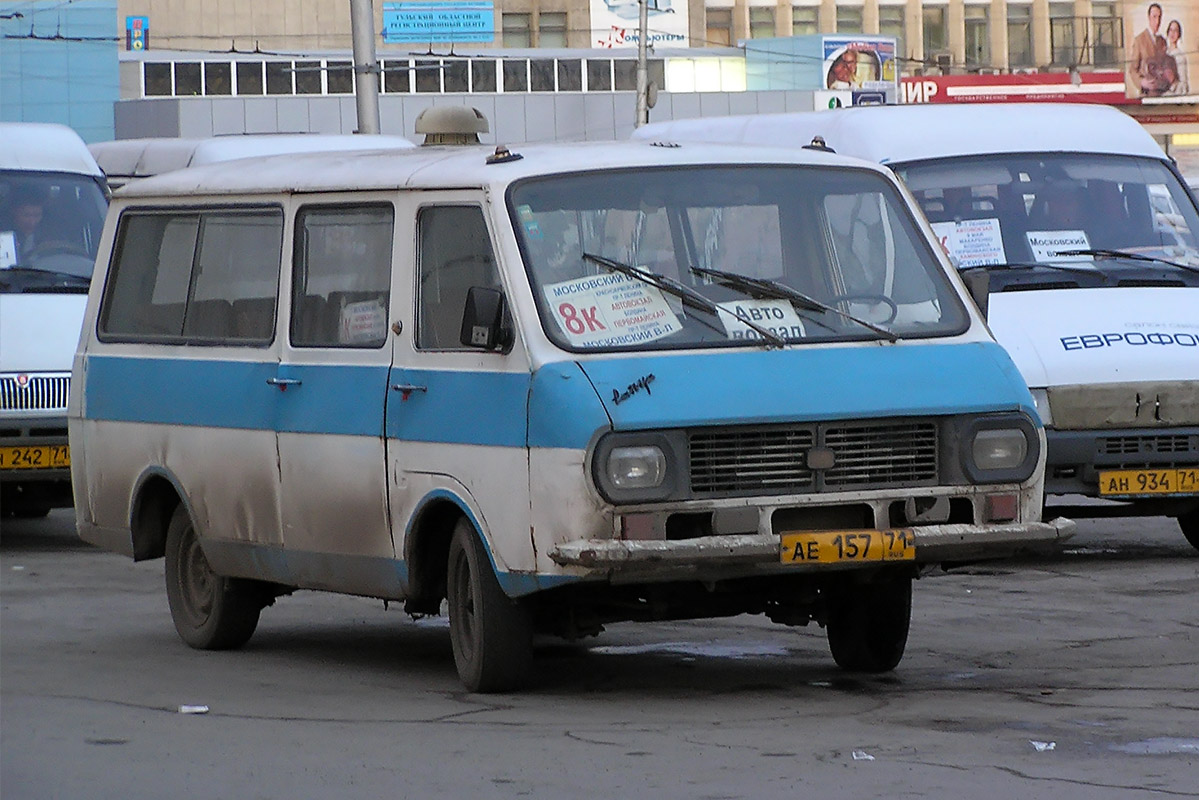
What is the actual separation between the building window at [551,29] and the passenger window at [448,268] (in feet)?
312

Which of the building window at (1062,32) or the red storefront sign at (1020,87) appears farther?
the building window at (1062,32)

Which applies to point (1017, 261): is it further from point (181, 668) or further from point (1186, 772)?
point (1186, 772)

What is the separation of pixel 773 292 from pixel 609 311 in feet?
2.01

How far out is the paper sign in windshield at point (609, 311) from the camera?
8125 millimetres

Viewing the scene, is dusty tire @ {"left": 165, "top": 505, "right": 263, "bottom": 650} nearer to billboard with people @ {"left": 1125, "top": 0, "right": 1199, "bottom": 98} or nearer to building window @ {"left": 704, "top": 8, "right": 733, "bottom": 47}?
billboard with people @ {"left": 1125, "top": 0, "right": 1199, "bottom": 98}

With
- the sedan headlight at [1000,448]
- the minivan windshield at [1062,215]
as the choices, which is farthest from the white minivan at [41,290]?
the sedan headlight at [1000,448]

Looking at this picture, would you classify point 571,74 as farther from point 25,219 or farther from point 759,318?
point 759,318

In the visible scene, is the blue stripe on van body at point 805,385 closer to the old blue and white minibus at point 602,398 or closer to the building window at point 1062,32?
the old blue and white minibus at point 602,398

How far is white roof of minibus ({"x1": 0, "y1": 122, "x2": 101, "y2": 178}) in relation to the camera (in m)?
15.7

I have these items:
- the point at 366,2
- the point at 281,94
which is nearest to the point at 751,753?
A: the point at 366,2

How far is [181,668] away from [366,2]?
18833 millimetres

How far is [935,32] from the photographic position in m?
102

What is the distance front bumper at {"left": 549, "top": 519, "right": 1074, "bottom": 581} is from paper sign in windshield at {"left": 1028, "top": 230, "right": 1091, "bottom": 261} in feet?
16.4

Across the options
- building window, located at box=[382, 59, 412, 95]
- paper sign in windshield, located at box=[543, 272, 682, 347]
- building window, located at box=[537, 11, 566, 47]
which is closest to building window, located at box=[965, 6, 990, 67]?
building window, located at box=[537, 11, 566, 47]
